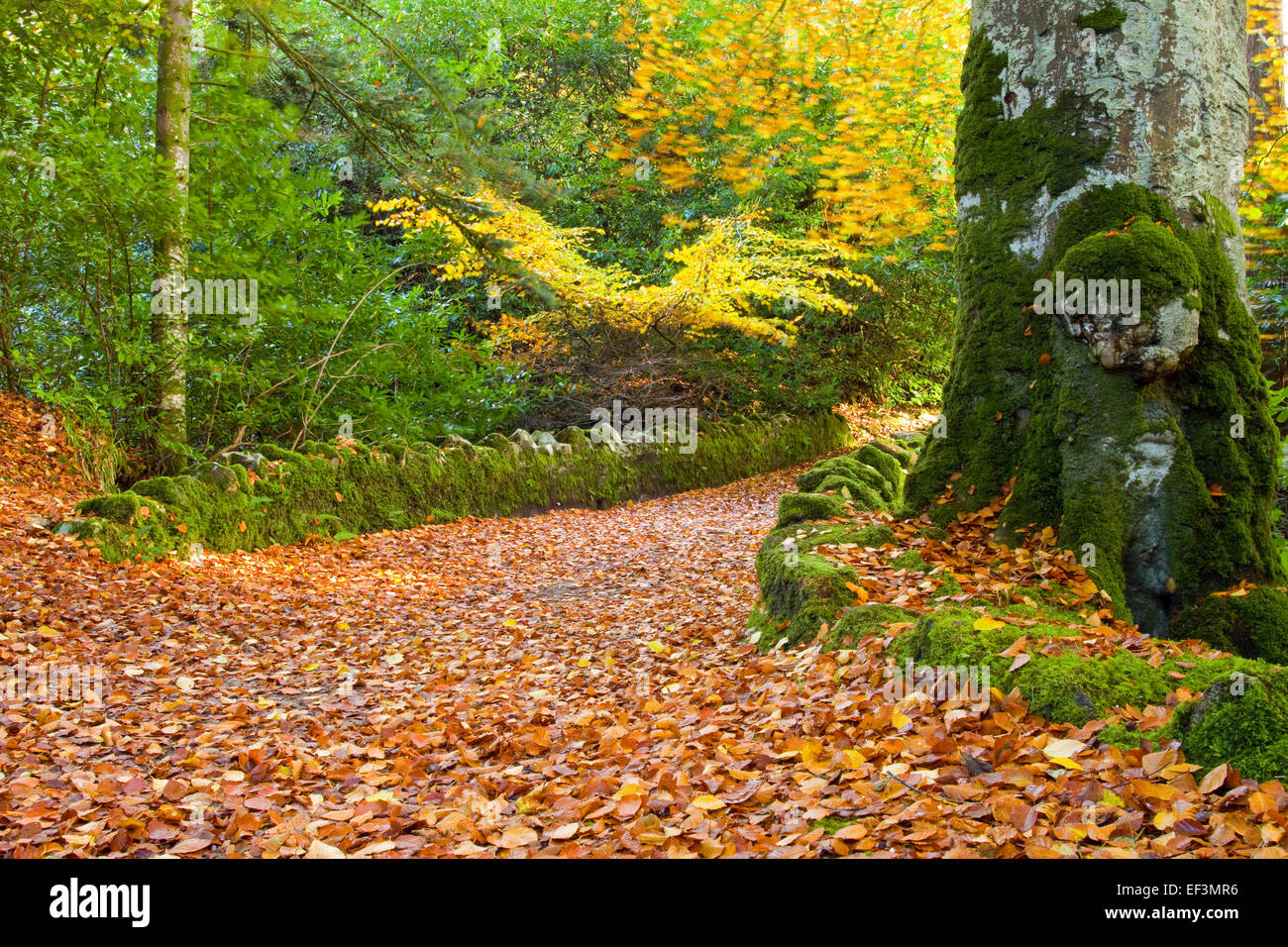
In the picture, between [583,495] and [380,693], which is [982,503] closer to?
[380,693]

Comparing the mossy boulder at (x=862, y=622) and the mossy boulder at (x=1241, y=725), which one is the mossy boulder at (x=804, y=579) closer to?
the mossy boulder at (x=862, y=622)

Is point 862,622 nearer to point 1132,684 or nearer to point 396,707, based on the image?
point 1132,684

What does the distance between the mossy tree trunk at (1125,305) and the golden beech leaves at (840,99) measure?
19.2 ft

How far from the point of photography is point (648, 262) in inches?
591

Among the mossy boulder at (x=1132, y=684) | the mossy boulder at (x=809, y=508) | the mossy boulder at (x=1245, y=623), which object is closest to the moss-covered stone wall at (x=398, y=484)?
the mossy boulder at (x=809, y=508)

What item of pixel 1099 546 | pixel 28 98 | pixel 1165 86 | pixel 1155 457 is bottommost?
pixel 1099 546

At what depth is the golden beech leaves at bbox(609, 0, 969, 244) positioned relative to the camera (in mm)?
11000

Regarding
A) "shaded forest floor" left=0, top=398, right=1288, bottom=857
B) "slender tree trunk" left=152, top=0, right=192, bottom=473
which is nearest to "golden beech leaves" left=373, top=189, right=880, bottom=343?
"slender tree trunk" left=152, top=0, right=192, bottom=473

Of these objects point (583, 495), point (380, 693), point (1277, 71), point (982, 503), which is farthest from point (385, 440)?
point (1277, 71)

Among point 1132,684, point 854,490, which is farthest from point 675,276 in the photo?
point 1132,684

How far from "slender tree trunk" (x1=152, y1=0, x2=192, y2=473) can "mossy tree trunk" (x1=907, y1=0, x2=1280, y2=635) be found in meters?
6.38

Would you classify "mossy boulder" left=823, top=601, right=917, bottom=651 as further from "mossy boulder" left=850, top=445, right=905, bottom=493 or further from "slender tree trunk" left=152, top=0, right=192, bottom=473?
"slender tree trunk" left=152, top=0, right=192, bottom=473

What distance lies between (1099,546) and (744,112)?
10.8 meters

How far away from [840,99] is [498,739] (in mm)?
12023
